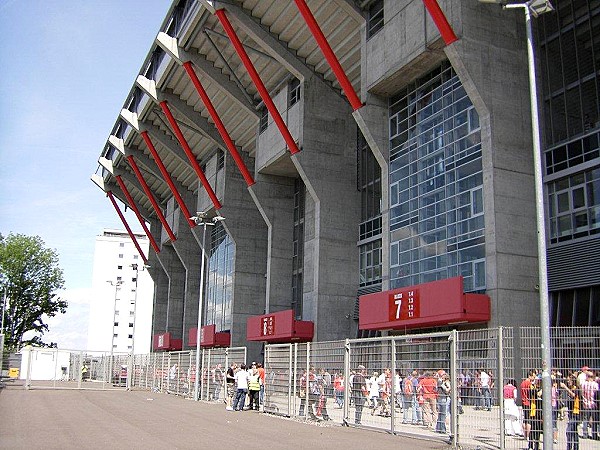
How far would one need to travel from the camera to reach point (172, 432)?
53.3ft

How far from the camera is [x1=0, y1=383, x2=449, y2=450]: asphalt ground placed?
45.3ft

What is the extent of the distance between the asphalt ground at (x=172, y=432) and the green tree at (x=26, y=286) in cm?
5452

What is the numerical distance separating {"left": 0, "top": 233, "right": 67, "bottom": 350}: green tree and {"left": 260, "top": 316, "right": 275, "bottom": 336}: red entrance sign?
4030 centimetres

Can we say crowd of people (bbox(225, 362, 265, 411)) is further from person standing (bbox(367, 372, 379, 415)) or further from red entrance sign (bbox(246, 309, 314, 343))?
red entrance sign (bbox(246, 309, 314, 343))

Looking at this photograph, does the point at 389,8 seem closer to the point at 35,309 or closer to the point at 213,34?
the point at 213,34

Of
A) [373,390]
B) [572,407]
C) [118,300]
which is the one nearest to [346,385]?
[373,390]

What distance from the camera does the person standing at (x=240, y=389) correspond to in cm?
2431

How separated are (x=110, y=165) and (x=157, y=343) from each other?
1846cm

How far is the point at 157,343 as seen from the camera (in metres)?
70.0

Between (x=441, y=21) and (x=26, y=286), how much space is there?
6117cm

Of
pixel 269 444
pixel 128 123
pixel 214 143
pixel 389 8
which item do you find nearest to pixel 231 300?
pixel 214 143

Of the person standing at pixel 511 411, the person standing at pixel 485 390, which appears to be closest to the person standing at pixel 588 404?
the person standing at pixel 511 411

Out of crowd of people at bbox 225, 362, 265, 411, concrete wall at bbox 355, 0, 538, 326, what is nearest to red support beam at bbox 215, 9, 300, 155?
concrete wall at bbox 355, 0, 538, 326

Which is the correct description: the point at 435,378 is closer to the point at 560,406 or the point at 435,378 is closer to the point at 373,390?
the point at 373,390
